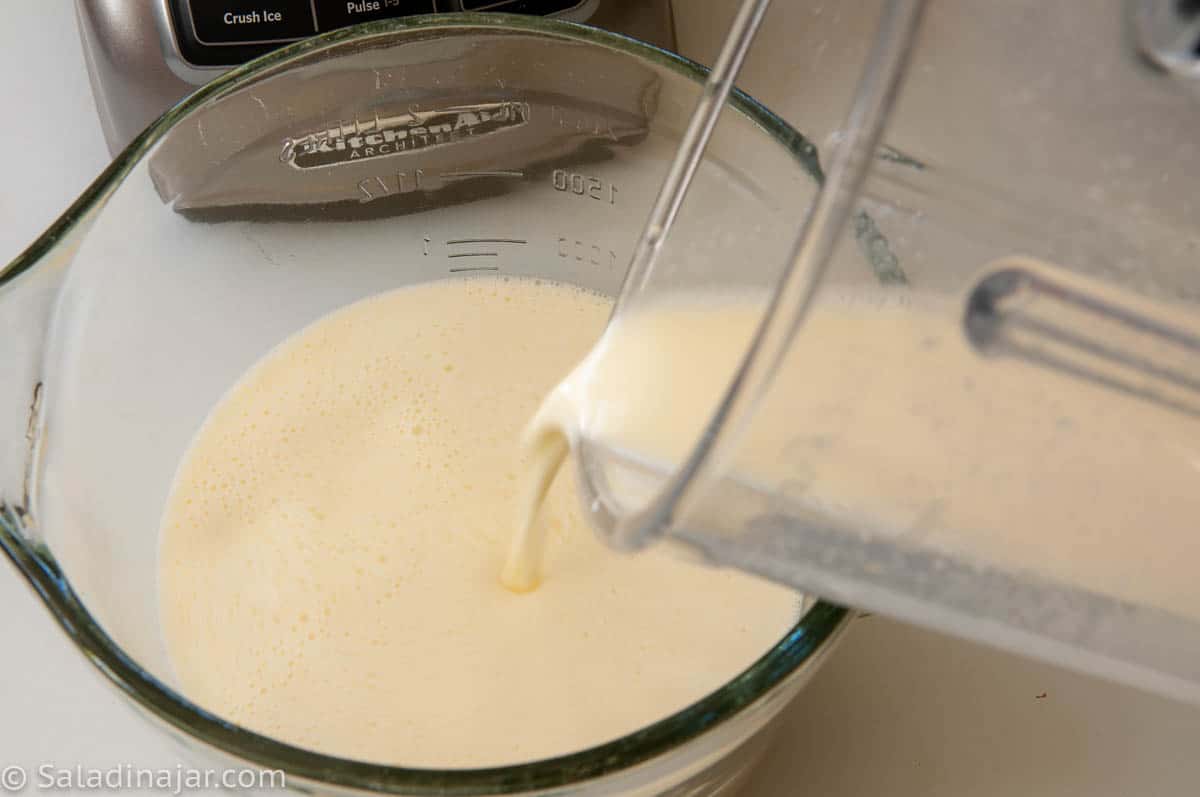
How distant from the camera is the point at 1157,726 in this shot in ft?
2.88

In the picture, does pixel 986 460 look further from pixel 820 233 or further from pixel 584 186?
pixel 584 186

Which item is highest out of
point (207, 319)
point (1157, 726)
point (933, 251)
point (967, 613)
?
point (933, 251)

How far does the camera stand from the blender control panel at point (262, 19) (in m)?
0.92

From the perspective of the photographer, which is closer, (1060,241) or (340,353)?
(1060,241)

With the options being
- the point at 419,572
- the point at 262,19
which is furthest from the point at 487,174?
the point at 419,572

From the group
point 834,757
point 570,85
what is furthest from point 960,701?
point 570,85

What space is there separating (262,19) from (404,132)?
133 millimetres

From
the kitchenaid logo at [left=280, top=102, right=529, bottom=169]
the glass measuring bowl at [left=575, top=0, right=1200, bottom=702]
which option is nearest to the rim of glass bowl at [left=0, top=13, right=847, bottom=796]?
the glass measuring bowl at [left=575, top=0, right=1200, bottom=702]

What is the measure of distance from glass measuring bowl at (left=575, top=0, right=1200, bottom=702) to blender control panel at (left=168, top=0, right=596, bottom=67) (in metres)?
0.52

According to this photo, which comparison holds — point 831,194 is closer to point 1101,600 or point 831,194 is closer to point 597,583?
point 1101,600

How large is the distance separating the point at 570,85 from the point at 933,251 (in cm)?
45

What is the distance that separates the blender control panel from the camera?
92cm

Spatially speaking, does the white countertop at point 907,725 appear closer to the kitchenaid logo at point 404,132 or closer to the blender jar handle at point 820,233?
the kitchenaid logo at point 404,132
